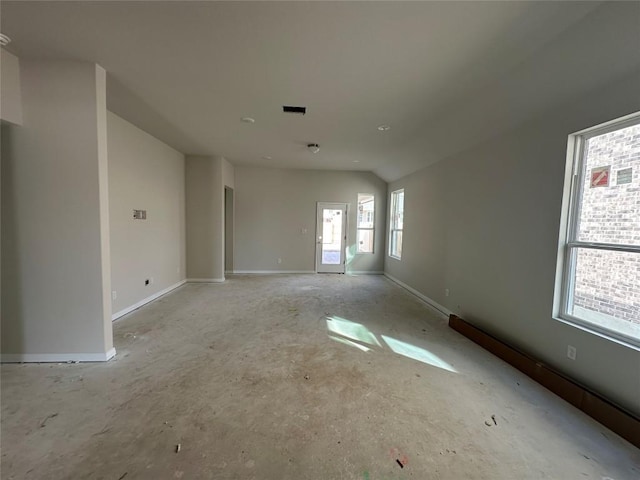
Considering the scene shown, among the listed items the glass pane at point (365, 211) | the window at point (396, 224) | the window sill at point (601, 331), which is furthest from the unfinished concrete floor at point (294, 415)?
the glass pane at point (365, 211)

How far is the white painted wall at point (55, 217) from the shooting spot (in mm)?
2455

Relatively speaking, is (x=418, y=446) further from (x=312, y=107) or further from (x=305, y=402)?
(x=312, y=107)

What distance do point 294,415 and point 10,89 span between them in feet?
12.1

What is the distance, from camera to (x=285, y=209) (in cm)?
717

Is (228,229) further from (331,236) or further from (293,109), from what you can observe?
(293,109)

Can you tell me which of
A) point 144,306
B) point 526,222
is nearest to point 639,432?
point 526,222

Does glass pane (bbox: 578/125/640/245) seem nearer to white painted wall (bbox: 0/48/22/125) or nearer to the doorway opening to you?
white painted wall (bbox: 0/48/22/125)

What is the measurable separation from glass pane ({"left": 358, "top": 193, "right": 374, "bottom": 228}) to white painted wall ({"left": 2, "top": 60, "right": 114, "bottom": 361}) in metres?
5.82

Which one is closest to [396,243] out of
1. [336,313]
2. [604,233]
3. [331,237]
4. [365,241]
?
[365,241]

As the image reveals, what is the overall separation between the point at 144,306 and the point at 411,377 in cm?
411

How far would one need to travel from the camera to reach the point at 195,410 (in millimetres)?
1992

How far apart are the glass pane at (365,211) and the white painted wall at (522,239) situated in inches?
114

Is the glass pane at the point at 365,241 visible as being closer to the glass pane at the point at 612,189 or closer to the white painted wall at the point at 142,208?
the white painted wall at the point at 142,208

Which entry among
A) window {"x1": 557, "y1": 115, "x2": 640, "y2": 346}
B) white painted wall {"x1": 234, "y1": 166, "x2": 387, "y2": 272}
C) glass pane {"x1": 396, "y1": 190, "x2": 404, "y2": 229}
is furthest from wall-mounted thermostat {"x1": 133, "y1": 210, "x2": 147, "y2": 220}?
window {"x1": 557, "y1": 115, "x2": 640, "y2": 346}
